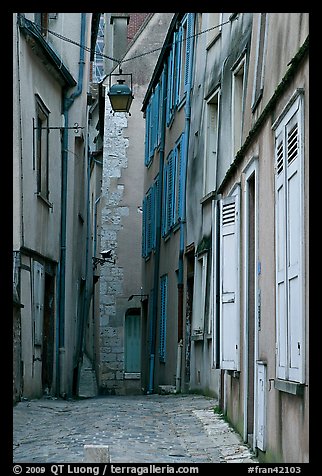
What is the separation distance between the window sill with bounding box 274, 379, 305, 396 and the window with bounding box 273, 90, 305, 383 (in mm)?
34

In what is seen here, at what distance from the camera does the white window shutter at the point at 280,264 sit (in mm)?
6184

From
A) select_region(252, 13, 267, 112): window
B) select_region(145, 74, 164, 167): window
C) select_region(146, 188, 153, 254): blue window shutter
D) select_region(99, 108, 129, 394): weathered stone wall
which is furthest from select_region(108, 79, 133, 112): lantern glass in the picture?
select_region(99, 108, 129, 394): weathered stone wall

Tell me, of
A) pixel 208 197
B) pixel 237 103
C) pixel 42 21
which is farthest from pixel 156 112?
pixel 237 103

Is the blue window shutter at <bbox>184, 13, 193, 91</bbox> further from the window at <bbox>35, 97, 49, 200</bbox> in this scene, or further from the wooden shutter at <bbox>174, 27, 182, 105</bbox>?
the window at <bbox>35, 97, 49, 200</bbox>

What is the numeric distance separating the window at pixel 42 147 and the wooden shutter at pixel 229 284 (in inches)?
198

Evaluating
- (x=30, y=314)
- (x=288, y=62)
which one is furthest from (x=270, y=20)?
(x=30, y=314)

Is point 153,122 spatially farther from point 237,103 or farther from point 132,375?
point 237,103

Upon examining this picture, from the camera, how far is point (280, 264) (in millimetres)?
6398

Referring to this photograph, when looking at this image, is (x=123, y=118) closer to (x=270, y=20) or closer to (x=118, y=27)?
(x=118, y=27)

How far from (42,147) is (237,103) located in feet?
11.0

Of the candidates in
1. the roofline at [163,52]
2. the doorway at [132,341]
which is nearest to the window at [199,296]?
the roofline at [163,52]

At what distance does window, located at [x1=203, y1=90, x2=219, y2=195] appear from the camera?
47.7 ft

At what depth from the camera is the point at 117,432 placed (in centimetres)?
890
